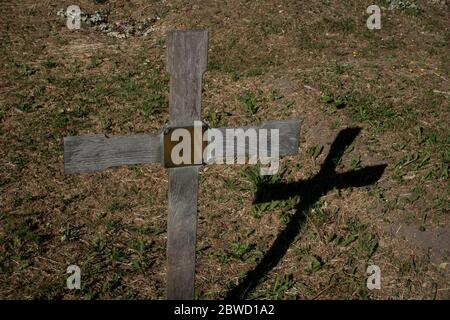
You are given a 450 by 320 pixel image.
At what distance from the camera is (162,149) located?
12.3ft

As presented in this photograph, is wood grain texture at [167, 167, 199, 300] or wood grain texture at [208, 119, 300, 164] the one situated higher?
wood grain texture at [208, 119, 300, 164]

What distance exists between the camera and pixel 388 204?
612cm

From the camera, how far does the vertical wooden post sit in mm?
3510

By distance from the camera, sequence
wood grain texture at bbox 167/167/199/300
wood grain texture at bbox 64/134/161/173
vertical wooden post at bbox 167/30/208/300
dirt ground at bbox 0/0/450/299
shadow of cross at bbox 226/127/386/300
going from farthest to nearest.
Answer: shadow of cross at bbox 226/127/386/300
dirt ground at bbox 0/0/450/299
wood grain texture at bbox 167/167/199/300
wood grain texture at bbox 64/134/161/173
vertical wooden post at bbox 167/30/208/300

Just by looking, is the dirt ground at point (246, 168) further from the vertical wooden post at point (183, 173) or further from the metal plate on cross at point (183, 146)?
the metal plate on cross at point (183, 146)

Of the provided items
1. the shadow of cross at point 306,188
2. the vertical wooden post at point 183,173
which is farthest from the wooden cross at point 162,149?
the shadow of cross at point 306,188

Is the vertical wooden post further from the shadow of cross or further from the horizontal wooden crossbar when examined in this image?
the shadow of cross

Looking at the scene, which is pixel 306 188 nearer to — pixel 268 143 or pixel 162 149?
pixel 268 143

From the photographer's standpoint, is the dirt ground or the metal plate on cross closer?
the metal plate on cross

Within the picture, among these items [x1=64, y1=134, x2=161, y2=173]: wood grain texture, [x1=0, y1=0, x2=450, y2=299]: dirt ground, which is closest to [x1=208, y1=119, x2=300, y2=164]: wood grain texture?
[x1=64, y1=134, x2=161, y2=173]: wood grain texture

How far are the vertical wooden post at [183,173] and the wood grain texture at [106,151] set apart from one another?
21 cm
